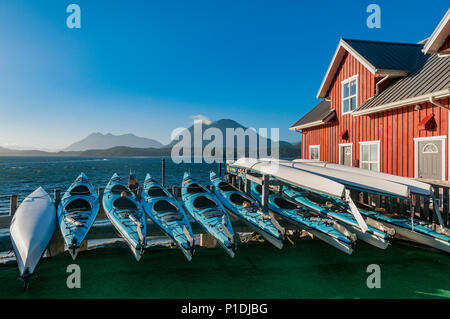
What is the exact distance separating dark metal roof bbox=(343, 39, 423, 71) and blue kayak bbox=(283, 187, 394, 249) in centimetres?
600

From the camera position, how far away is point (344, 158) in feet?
42.4

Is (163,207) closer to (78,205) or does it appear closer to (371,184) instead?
(78,205)

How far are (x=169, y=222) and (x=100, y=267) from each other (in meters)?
2.17

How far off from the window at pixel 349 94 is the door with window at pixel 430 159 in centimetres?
389

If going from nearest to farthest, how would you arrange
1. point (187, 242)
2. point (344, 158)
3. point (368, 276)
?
point (368, 276) < point (187, 242) < point (344, 158)

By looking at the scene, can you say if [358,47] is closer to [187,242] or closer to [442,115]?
[442,115]

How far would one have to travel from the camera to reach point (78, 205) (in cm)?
905

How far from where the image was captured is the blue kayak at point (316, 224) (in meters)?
6.79

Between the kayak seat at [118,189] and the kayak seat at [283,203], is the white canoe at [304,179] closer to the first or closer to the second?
the kayak seat at [283,203]

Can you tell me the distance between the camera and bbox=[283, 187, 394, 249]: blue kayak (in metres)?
6.78

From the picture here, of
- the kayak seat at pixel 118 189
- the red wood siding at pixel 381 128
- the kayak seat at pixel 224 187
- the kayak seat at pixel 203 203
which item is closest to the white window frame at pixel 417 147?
the red wood siding at pixel 381 128
